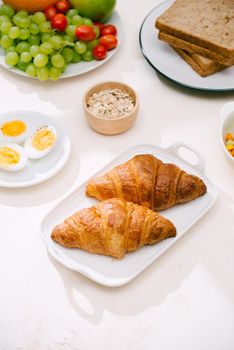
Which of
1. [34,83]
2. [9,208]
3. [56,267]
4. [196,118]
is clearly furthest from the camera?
[34,83]

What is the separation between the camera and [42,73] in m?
1.54

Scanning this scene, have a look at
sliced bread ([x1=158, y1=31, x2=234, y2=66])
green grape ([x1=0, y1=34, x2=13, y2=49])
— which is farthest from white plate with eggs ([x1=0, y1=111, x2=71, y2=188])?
sliced bread ([x1=158, y1=31, x2=234, y2=66])

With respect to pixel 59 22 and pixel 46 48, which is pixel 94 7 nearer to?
pixel 59 22

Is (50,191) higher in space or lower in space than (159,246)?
lower

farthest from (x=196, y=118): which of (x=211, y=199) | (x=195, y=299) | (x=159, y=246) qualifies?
(x=195, y=299)

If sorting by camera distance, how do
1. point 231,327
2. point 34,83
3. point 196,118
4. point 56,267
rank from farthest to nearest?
point 34,83, point 196,118, point 56,267, point 231,327

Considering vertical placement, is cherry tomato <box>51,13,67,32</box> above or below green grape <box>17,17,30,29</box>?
above

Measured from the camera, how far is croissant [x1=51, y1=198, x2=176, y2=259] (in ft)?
3.66

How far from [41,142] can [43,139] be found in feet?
0.04

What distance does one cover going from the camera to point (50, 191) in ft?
4.39

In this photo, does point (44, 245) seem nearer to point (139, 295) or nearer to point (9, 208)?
point (9, 208)

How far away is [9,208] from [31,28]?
2.23 ft

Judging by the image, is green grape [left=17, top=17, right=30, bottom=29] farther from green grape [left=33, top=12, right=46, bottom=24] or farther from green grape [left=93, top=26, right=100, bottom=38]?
green grape [left=93, top=26, right=100, bottom=38]

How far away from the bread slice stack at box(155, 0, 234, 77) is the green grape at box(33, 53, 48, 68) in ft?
1.45
